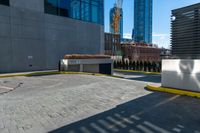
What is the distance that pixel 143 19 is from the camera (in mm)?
145375

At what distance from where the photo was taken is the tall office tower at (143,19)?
145375 mm

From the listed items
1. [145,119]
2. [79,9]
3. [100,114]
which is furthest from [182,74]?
[79,9]

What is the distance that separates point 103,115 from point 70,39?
20.5 meters

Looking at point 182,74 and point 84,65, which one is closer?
point 182,74

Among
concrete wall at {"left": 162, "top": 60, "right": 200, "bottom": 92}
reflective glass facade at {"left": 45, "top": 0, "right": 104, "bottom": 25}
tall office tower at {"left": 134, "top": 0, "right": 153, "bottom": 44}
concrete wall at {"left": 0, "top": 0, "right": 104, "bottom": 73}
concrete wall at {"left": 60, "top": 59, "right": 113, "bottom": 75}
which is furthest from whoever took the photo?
tall office tower at {"left": 134, "top": 0, "right": 153, "bottom": 44}

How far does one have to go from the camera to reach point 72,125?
4.09m

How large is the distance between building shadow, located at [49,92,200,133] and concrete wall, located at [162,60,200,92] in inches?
45.5

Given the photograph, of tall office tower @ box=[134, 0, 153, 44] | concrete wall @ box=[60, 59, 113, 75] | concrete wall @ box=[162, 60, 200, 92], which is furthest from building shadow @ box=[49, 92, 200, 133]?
tall office tower @ box=[134, 0, 153, 44]

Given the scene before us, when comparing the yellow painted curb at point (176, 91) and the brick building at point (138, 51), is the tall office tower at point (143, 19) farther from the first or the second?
the yellow painted curb at point (176, 91)

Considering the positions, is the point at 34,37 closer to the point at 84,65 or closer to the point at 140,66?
the point at 84,65

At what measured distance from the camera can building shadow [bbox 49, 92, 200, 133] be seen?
3803 mm

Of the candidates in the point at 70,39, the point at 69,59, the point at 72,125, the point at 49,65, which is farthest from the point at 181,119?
the point at 70,39

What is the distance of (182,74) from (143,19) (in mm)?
147856

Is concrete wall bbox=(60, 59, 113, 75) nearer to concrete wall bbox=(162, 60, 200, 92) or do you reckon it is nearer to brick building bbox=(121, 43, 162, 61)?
concrete wall bbox=(162, 60, 200, 92)
